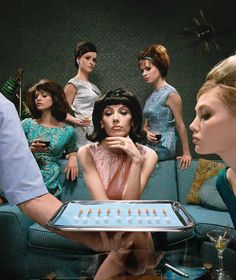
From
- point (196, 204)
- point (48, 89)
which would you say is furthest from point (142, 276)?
point (48, 89)

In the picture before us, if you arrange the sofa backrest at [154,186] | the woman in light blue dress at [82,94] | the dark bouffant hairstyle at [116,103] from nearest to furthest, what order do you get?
1. the dark bouffant hairstyle at [116,103]
2. the sofa backrest at [154,186]
3. the woman in light blue dress at [82,94]

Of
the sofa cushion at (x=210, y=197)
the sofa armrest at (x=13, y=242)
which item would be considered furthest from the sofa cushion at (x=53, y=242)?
the sofa cushion at (x=210, y=197)

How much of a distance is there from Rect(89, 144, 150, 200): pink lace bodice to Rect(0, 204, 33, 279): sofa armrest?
91cm

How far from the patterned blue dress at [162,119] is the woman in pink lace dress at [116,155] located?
1031mm

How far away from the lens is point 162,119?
3.29 m

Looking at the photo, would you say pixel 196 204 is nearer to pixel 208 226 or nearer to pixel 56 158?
pixel 208 226

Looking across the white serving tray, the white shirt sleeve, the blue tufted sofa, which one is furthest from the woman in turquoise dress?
the white serving tray

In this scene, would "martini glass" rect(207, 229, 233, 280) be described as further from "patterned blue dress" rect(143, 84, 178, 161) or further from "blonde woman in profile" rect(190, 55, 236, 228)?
"patterned blue dress" rect(143, 84, 178, 161)

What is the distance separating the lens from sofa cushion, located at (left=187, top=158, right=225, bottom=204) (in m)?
3.25

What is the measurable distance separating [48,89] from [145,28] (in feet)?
5.02

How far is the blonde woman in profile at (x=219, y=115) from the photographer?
1184 mm

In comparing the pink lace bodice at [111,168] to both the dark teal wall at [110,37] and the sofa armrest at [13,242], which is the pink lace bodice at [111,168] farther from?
the dark teal wall at [110,37]

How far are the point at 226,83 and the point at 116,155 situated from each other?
→ 111 cm

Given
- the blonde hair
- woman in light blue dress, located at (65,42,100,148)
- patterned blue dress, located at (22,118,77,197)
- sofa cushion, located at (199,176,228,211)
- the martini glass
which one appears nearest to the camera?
the blonde hair
